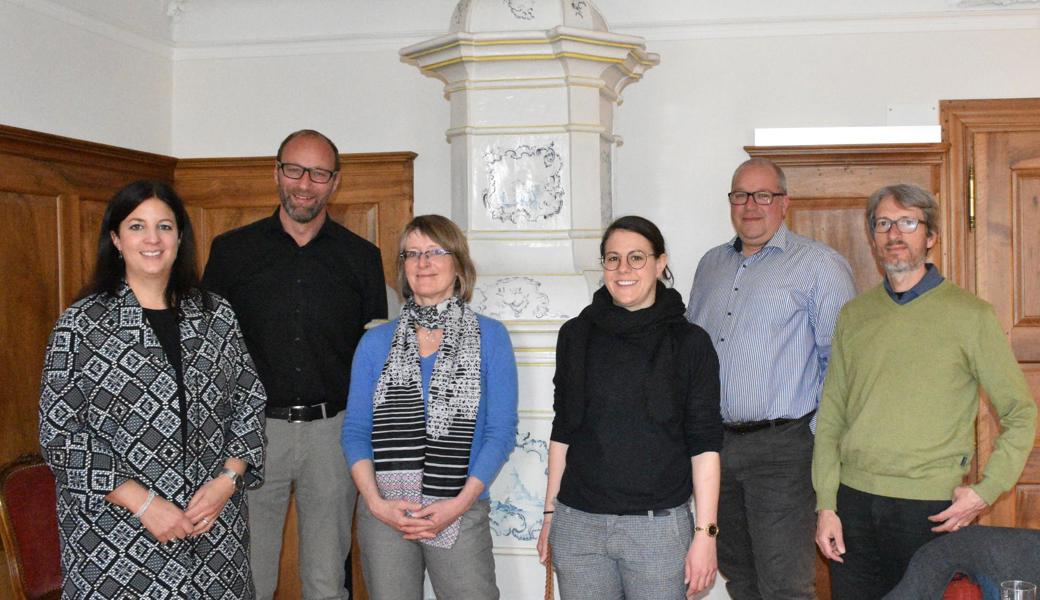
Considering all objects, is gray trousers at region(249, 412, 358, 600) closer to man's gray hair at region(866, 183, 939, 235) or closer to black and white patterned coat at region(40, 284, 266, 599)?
black and white patterned coat at region(40, 284, 266, 599)

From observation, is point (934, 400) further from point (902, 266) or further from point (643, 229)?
point (643, 229)

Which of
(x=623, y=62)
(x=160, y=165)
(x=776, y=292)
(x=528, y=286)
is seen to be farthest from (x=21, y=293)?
(x=776, y=292)

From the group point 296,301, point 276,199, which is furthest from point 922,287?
point 276,199

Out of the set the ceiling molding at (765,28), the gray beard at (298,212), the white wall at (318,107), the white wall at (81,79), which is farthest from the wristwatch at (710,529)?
the white wall at (81,79)

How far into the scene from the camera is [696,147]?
3.78 metres

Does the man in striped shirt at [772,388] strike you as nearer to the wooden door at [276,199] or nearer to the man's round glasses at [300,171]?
the man's round glasses at [300,171]

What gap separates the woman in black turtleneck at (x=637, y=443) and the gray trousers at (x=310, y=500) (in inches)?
27.5

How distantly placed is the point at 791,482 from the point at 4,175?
253 centimetres

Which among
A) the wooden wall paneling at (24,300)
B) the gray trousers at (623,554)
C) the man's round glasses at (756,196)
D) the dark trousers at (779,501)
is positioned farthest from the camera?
the wooden wall paneling at (24,300)

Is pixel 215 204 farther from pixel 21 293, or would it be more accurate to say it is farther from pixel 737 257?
pixel 737 257

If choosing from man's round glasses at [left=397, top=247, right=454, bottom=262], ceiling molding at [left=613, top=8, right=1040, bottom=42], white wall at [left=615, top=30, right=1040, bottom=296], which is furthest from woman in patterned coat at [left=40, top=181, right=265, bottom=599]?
ceiling molding at [left=613, top=8, right=1040, bottom=42]

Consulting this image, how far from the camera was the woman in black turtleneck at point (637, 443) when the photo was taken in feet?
6.88

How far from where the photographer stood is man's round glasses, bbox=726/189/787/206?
268 cm

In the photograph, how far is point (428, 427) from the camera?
2.31 metres
